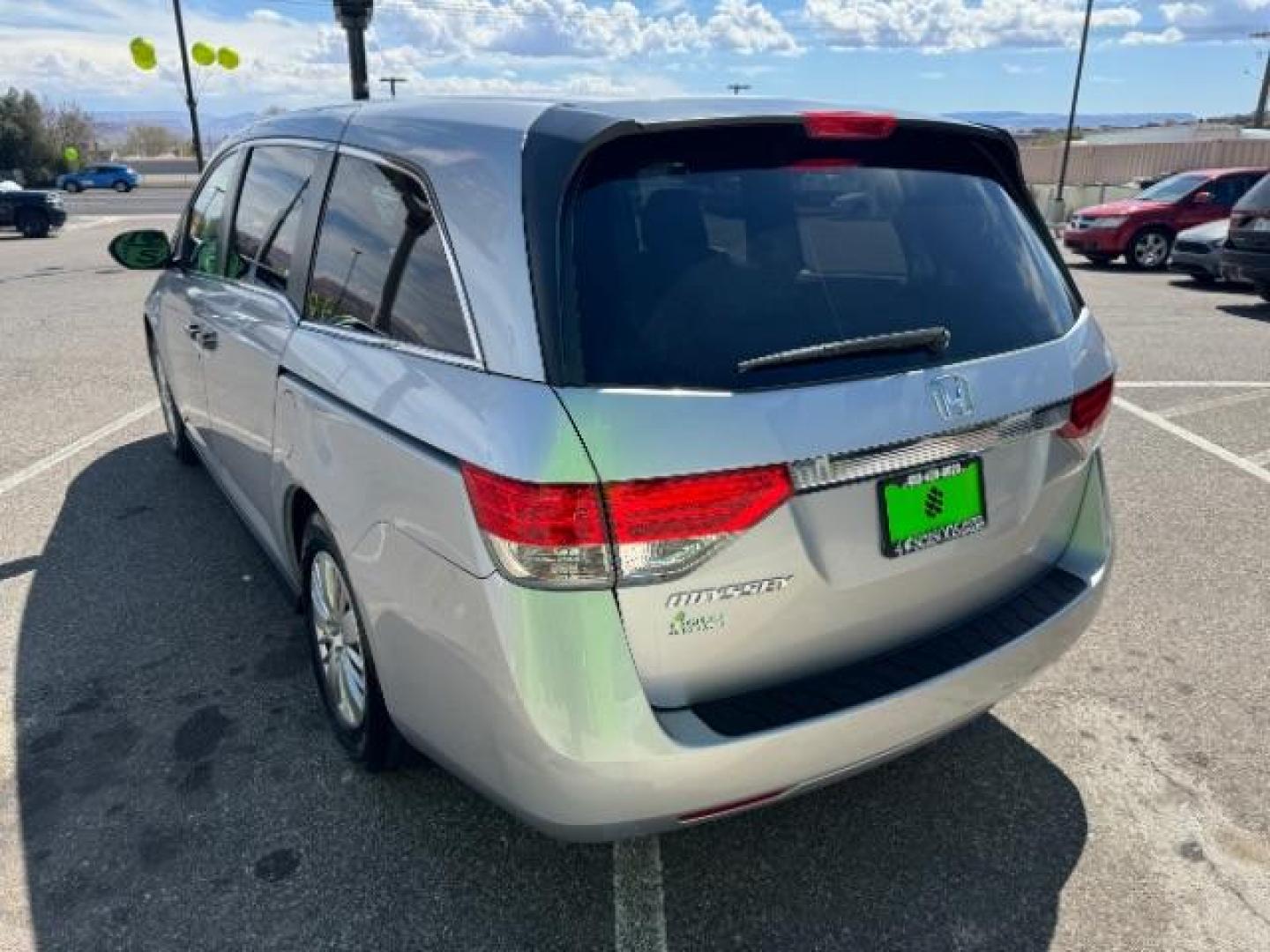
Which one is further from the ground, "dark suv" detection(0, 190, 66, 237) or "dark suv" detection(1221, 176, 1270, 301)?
"dark suv" detection(1221, 176, 1270, 301)

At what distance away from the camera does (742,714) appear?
1.88 m

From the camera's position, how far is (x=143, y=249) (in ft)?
14.3

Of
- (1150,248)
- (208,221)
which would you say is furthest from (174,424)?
(1150,248)

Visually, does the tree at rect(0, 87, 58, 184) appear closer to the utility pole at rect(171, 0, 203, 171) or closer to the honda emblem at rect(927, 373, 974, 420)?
the utility pole at rect(171, 0, 203, 171)

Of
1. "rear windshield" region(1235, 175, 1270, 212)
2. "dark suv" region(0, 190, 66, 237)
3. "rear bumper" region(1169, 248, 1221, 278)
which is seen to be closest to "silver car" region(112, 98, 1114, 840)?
"rear windshield" region(1235, 175, 1270, 212)

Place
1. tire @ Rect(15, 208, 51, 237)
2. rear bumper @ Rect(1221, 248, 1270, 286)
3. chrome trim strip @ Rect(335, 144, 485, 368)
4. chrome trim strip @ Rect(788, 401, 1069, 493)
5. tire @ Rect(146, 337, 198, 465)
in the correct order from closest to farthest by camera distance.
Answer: chrome trim strip @ Rect(788, 401, 1069, 493) < chrome trim strip @ Rect(335, 144, 485, 368) < tire @ Rect(146, 337, 198, 465) < rear bumper @ Rect(1221, 248, 1270, 286) < tire @ Rect(15, 208, 51, 237)

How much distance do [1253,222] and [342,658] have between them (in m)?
11.6

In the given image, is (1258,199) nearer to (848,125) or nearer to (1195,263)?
(1195,263)

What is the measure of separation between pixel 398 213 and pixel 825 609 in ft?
4.53

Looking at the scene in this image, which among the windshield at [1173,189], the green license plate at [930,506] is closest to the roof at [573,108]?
the green license plate at [930,506]

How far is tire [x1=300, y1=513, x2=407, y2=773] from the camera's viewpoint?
254 cm

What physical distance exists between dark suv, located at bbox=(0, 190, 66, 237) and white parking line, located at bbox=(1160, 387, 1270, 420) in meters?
23.4

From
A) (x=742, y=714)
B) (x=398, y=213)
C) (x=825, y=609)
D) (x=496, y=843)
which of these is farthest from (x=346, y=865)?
(x=398, y=213)

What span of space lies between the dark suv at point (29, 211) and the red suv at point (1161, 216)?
864 inches
